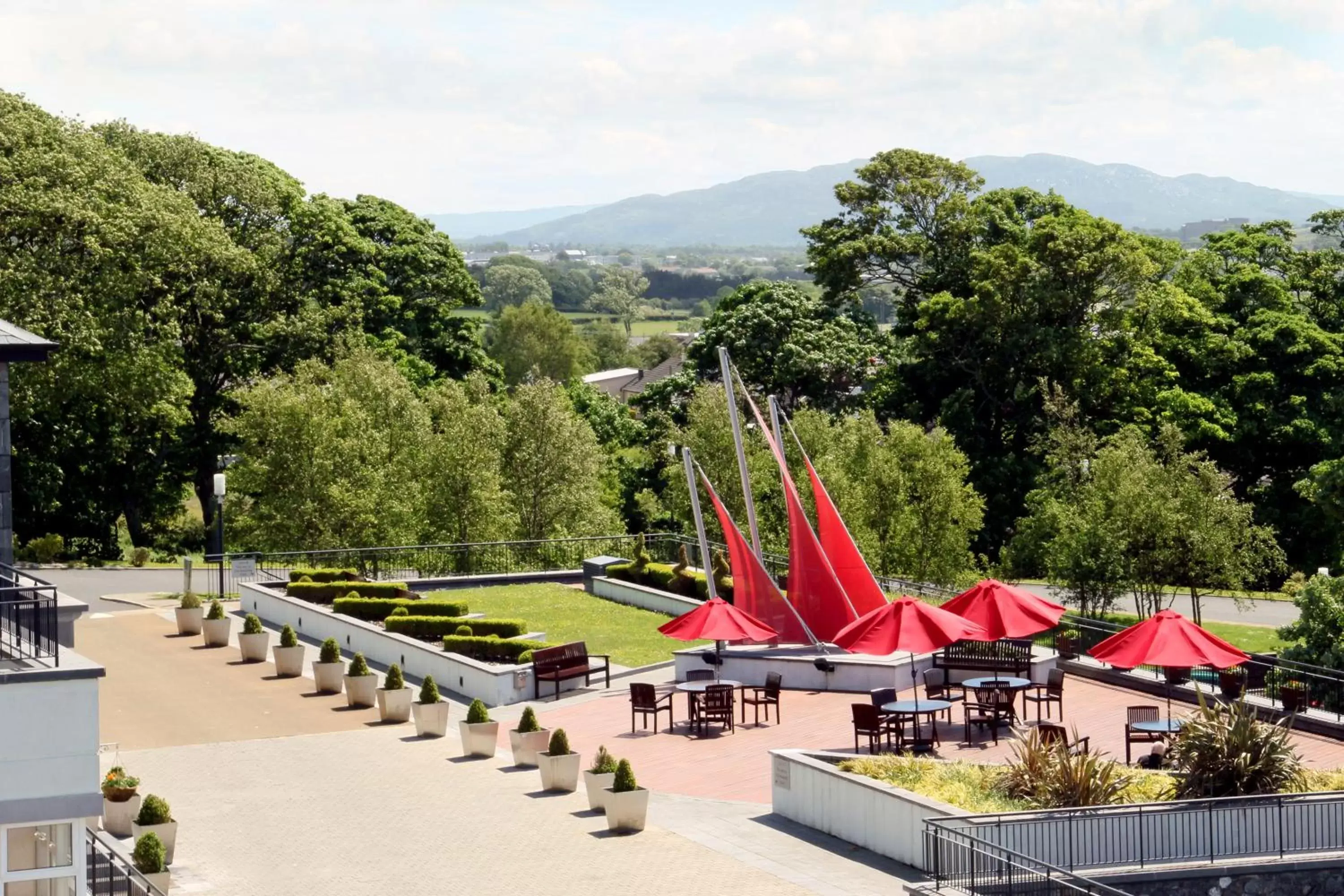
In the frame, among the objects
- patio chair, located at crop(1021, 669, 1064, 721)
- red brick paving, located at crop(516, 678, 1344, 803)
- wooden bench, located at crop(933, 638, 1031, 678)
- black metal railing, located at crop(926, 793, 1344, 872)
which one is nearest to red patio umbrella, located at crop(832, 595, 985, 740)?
patio chair, located at crop(1021, 669, 1064, 721)

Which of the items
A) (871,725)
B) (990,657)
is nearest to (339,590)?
(990,657)

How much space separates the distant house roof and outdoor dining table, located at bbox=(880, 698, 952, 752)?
525 inches

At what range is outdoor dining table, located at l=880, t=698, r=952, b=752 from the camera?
→ 2486 centimetres

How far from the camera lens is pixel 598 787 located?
2316cm

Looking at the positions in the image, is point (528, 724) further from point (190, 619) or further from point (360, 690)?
point (190, 619)

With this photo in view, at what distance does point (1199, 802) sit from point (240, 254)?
46.9 metres

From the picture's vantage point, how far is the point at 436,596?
41.6 metres

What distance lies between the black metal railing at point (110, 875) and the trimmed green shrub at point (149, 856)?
0.19 m

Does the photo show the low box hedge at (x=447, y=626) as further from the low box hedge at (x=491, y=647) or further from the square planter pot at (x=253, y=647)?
the square planter pot at (x=253, y=647)

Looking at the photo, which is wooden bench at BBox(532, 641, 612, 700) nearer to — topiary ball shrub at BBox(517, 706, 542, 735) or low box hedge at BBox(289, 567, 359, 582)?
topiary ball shrub at BBox(517, 706, 542, 735)

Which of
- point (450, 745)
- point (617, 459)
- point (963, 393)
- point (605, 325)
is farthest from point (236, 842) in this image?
point (605, 325)

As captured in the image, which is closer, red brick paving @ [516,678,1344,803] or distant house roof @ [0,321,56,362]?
distant house roof @ [0,321,56,362]

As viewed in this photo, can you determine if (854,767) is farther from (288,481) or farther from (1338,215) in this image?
(1338,215)

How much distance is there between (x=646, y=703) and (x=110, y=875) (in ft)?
39.2
